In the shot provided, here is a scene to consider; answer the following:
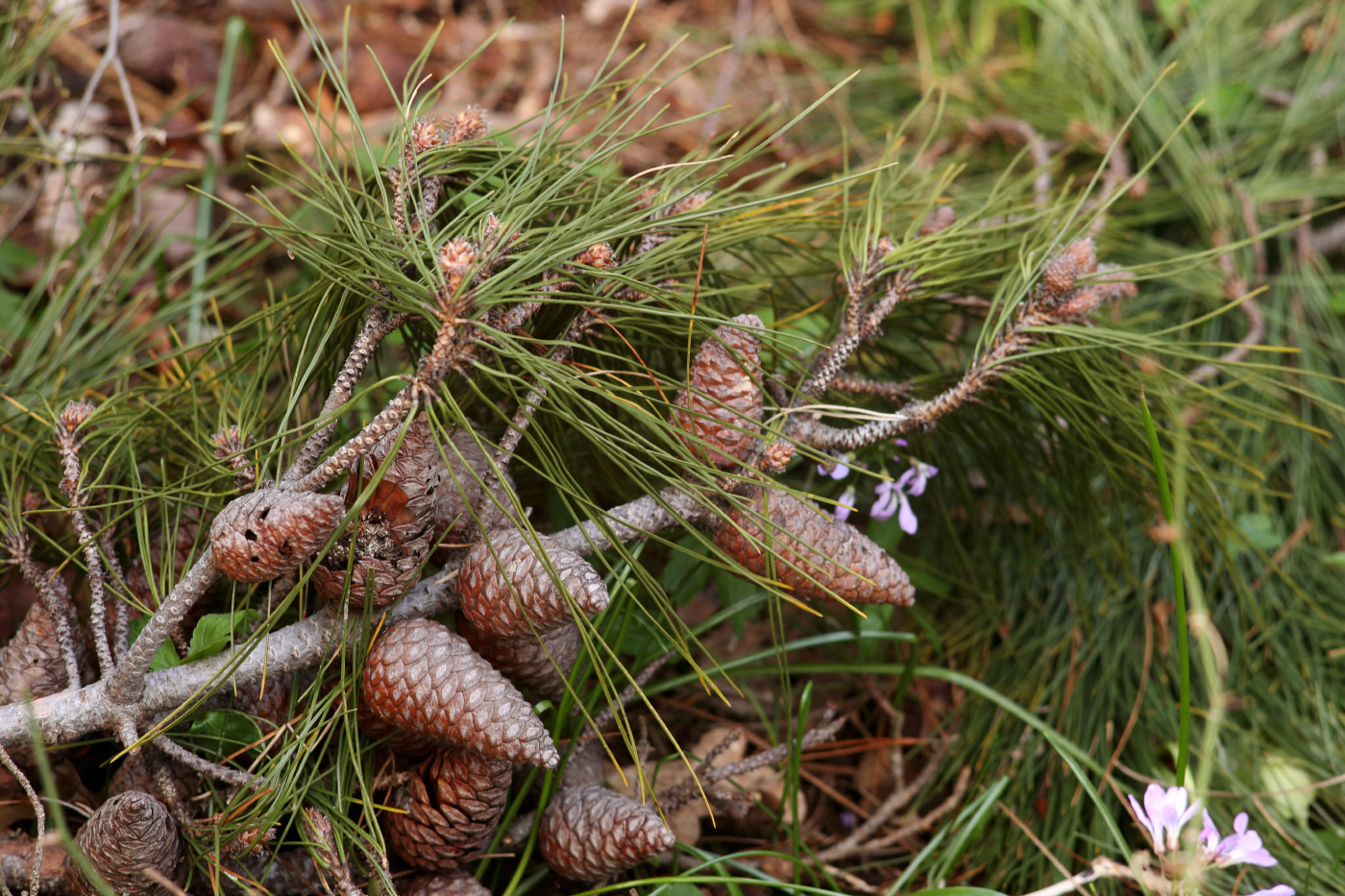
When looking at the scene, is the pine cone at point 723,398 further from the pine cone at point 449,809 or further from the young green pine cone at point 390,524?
the pine cone at point 449,809

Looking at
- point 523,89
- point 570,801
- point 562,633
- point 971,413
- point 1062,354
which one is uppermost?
point 523,89

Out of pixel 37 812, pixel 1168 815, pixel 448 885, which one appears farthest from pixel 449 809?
pixel 1168 815

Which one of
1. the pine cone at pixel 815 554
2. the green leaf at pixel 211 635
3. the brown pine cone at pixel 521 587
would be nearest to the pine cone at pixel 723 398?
the pine cone at pixel 815 554

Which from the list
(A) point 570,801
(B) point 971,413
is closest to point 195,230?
(A) point 570,801

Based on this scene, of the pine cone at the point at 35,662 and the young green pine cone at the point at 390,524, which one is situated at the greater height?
the young green pine cone at the point at 390,524

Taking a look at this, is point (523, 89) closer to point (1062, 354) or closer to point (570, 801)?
point (1062, 354)

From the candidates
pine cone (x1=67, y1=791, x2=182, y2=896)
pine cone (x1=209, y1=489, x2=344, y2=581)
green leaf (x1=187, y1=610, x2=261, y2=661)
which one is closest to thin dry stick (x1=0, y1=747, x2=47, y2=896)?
pine cone (x1=67, y1=791, x2=182, y2=896)
